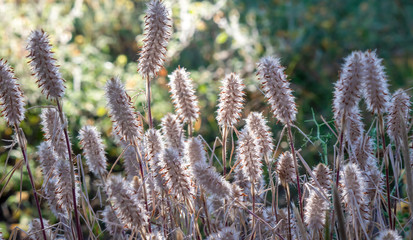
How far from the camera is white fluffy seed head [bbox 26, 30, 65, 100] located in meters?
1.54

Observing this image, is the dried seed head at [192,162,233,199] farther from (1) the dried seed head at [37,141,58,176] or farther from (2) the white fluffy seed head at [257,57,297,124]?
(1) the dried seed head at [37,141,58,176]

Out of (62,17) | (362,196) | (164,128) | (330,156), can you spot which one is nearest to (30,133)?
(62,17)

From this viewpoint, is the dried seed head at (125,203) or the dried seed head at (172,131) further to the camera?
the dried seed head at (172,131)

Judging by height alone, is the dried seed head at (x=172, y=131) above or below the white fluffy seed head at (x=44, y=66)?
below

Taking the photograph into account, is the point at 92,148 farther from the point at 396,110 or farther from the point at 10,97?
the point at 396,110

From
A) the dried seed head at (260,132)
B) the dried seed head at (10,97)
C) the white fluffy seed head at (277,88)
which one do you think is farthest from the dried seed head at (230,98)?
the dried seed head at (10,97)

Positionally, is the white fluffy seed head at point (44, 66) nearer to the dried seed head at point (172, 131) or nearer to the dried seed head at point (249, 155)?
the dried seed head at point (172, 131)

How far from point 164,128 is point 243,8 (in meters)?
3.55

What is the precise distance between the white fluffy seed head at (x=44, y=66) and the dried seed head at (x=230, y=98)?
0.51 m

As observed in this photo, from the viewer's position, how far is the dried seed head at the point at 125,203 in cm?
146

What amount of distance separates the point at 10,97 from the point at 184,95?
1.82 feet

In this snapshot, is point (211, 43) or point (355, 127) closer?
point (355, 127)

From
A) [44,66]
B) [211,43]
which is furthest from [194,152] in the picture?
[211,43]

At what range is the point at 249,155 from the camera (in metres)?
1.61
